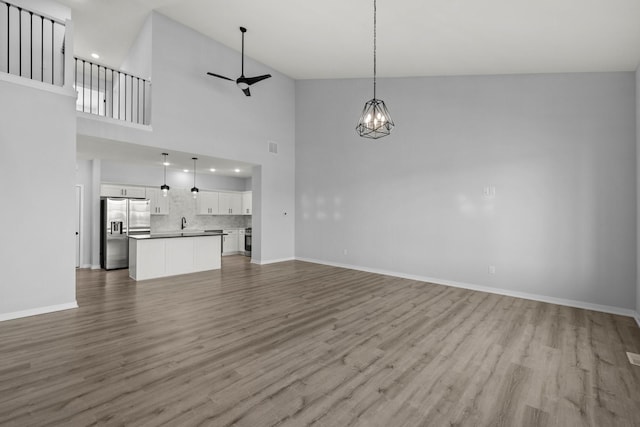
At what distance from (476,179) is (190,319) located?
5.05 m

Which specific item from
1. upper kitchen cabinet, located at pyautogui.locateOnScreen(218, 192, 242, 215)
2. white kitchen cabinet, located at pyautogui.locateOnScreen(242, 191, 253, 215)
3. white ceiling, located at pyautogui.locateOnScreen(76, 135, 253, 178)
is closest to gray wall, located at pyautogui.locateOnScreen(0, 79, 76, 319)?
white ceiling, located at pyautogui.locateOnScreen(76, 135, 253, 178)

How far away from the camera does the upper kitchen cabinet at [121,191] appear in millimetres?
7461

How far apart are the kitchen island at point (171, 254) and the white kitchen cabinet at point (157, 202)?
90.2 inches

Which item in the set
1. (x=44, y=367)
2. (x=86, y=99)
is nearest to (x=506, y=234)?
(x=44, y=367)

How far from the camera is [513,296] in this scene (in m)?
4.93

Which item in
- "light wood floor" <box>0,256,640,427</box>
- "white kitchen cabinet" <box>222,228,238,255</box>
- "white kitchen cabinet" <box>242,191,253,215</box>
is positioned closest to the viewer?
"light wood floor" <box>0,256,640,427</box>

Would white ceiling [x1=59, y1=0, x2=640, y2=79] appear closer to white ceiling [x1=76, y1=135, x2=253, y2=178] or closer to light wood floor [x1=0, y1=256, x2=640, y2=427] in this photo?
white ceiling [x1=76, y1=135, x2=253, y2=178]

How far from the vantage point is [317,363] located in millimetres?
2641

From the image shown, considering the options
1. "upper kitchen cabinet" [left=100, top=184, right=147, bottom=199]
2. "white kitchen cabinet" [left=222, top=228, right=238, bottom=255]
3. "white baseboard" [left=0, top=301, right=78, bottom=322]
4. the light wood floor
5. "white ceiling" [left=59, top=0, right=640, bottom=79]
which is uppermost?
"white ceiling" [left=59, top=0, right=640, bottom=79]

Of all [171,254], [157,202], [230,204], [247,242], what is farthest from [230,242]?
[171,254]

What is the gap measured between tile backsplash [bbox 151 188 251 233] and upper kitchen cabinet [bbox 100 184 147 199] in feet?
2.52

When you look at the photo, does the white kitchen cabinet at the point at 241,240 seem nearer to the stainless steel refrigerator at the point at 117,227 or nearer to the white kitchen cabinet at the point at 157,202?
the white kitchen cabinet at the point at 157,202

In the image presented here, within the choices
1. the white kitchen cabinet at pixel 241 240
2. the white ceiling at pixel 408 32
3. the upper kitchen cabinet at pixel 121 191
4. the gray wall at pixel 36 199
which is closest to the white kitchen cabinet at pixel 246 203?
the white kitchen cabinet at pixel 241 240

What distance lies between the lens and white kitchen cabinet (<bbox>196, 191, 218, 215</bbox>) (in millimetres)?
9359
